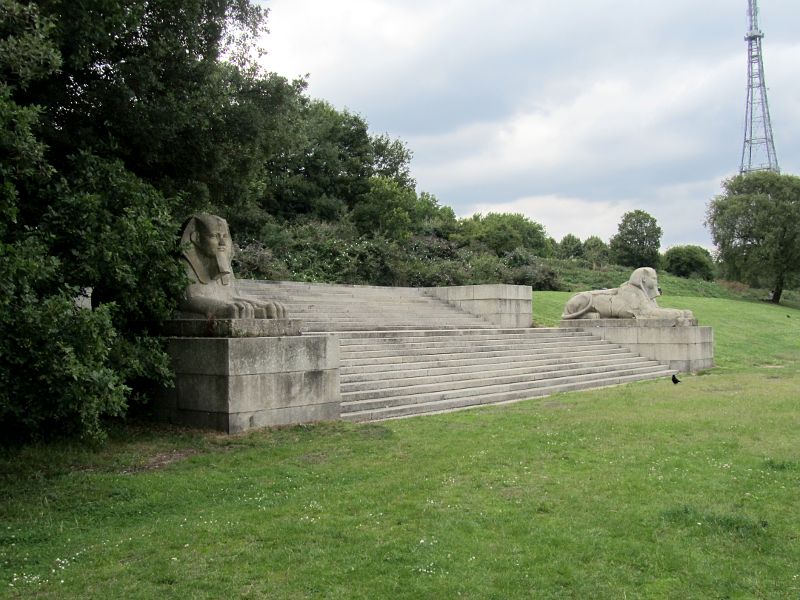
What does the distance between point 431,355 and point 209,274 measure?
5430 millimetres

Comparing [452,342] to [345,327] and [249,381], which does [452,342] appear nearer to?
[345,327]

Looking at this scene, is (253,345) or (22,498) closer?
(22,498)

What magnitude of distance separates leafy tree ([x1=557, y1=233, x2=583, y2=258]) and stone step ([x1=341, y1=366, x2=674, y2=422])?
2315 inches

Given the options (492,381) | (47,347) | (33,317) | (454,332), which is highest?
(33,317)

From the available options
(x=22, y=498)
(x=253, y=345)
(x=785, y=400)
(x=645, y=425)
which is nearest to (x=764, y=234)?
(x=785, y=400)

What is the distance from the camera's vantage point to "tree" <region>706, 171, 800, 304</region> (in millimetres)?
42469

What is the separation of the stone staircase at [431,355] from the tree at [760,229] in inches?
1166

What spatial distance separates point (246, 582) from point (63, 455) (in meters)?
3.83

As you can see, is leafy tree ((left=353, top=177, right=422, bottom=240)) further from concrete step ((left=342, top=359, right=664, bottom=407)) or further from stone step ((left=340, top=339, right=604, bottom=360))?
concrete step ((left=342, top=359, right=664, bottom=407))

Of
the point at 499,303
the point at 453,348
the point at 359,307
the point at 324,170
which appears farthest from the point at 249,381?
the point at 324,170

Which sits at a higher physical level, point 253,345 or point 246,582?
point 253,345

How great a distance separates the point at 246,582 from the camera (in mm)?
4152

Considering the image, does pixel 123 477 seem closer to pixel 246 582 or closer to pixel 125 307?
pixel 125 307

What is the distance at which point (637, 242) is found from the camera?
61.8 meters
